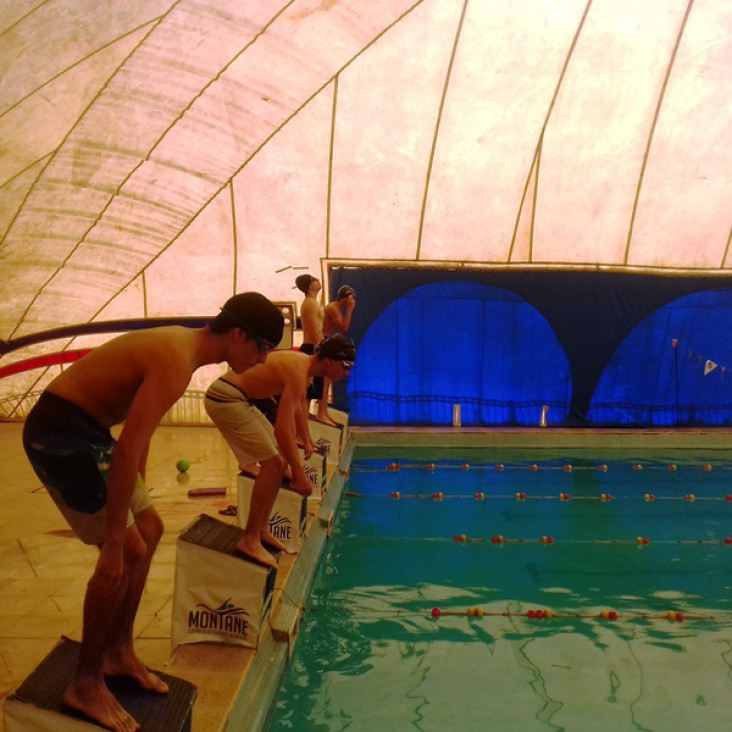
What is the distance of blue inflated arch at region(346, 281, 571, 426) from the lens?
11742 millimetres

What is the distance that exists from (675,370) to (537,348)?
2044mm

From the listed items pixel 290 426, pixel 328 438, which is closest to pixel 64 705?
pixel 290 426

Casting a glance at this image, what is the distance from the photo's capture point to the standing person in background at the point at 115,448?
8.01ft

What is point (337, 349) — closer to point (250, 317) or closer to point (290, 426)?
point (290, 426)

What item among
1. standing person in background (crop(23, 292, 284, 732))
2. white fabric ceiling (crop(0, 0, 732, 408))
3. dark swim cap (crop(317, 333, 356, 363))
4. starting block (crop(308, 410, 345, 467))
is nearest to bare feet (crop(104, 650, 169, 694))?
standing person in background (crop(23, 292, 284, 732))

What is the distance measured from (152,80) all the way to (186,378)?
27.1 ft

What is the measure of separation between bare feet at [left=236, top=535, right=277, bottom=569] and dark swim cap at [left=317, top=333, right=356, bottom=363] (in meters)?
1.31

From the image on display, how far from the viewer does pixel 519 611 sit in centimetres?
A: 501

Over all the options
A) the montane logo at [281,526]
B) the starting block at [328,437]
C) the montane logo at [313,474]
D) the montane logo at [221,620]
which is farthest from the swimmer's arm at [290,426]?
the starting block at [328,437]

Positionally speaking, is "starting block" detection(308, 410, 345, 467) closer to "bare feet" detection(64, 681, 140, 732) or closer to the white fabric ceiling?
the white fabric ceiling

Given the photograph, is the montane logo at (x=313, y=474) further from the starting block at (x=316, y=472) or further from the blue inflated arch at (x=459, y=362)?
the blue inflated arch at (x=459, y=362)

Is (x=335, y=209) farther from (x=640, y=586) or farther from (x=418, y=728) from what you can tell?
(x=418, y=728)

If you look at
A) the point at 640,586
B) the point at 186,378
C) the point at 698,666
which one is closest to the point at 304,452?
the point at 640,586

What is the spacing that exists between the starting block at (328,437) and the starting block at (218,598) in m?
4.50
